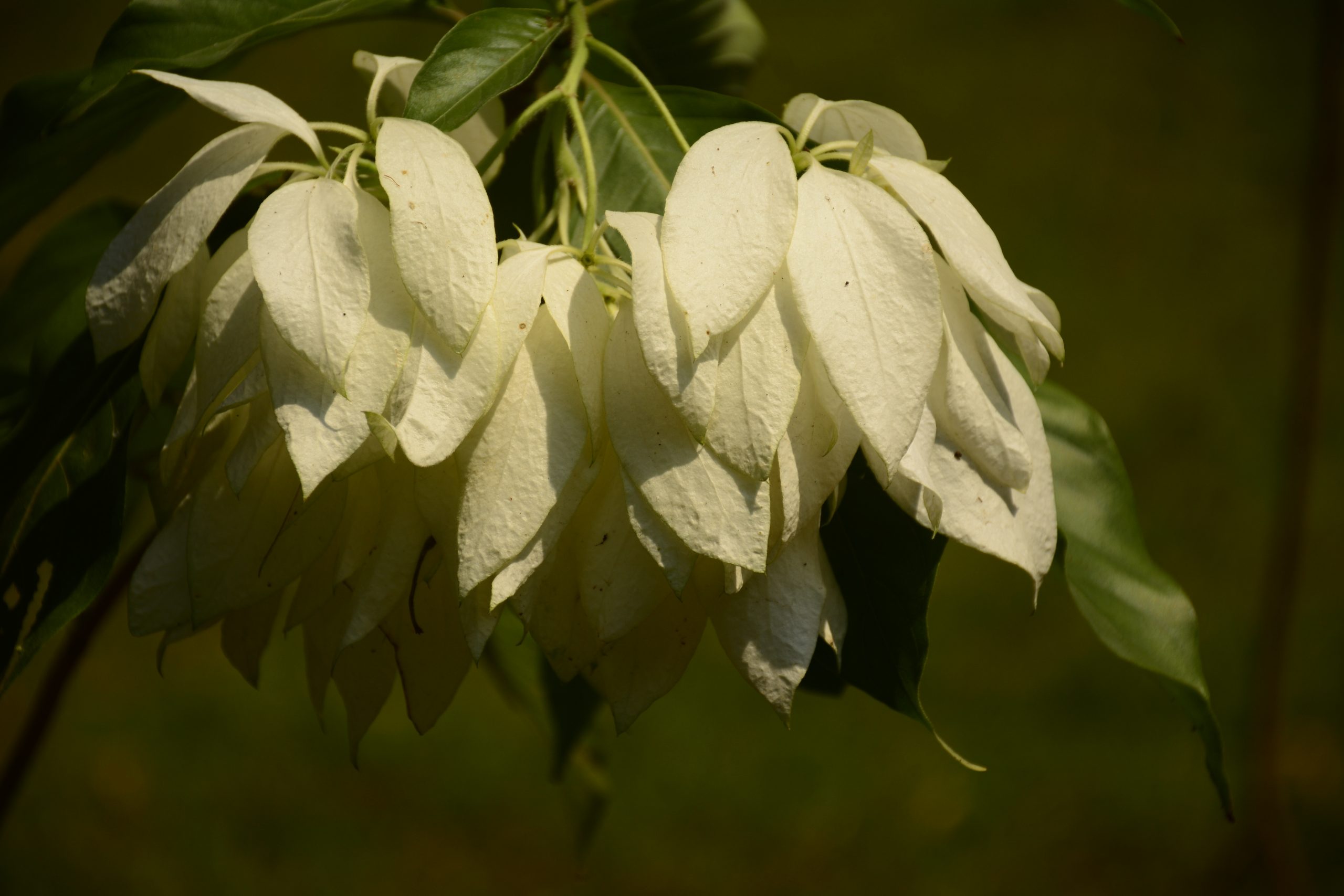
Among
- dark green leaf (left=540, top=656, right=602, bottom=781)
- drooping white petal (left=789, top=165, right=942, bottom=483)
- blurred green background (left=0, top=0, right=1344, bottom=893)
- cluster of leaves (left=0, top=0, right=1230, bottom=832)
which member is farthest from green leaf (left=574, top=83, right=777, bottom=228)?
blurred green background (left=0, top=0, right=1344, bottom=893)

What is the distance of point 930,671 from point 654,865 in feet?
1.25

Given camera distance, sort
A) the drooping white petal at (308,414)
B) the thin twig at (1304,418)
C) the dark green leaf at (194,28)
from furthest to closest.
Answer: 1. the thin twig at (1304,418)
2. the dark green leaf at (194,28)
3. the drooping white petal at (308,414)

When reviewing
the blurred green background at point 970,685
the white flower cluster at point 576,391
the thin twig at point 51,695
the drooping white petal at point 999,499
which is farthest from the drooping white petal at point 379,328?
the blurred green background at point 970,685

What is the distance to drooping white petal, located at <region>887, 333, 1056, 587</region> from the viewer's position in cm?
22

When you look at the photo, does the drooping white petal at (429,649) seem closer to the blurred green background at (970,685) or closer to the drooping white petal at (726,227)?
the drooping white petal at (726,227)

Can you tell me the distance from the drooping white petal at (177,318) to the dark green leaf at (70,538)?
0.14 feet

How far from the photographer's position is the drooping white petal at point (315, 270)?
7.5 inches

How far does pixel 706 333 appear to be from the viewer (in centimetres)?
19

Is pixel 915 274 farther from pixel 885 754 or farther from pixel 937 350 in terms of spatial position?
pixel 885 754

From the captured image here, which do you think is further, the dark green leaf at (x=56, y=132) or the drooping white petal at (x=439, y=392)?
the dark green leaf at (x=56, y=132)

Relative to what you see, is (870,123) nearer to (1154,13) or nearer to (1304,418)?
(1154,13)

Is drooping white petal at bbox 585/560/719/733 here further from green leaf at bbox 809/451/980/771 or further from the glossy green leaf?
the glossy green leaf

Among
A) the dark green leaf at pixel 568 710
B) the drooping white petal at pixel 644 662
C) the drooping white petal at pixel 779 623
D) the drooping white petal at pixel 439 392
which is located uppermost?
the drooping white petal at pixel 439 392

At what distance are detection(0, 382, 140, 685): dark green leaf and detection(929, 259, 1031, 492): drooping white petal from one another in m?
0.20
